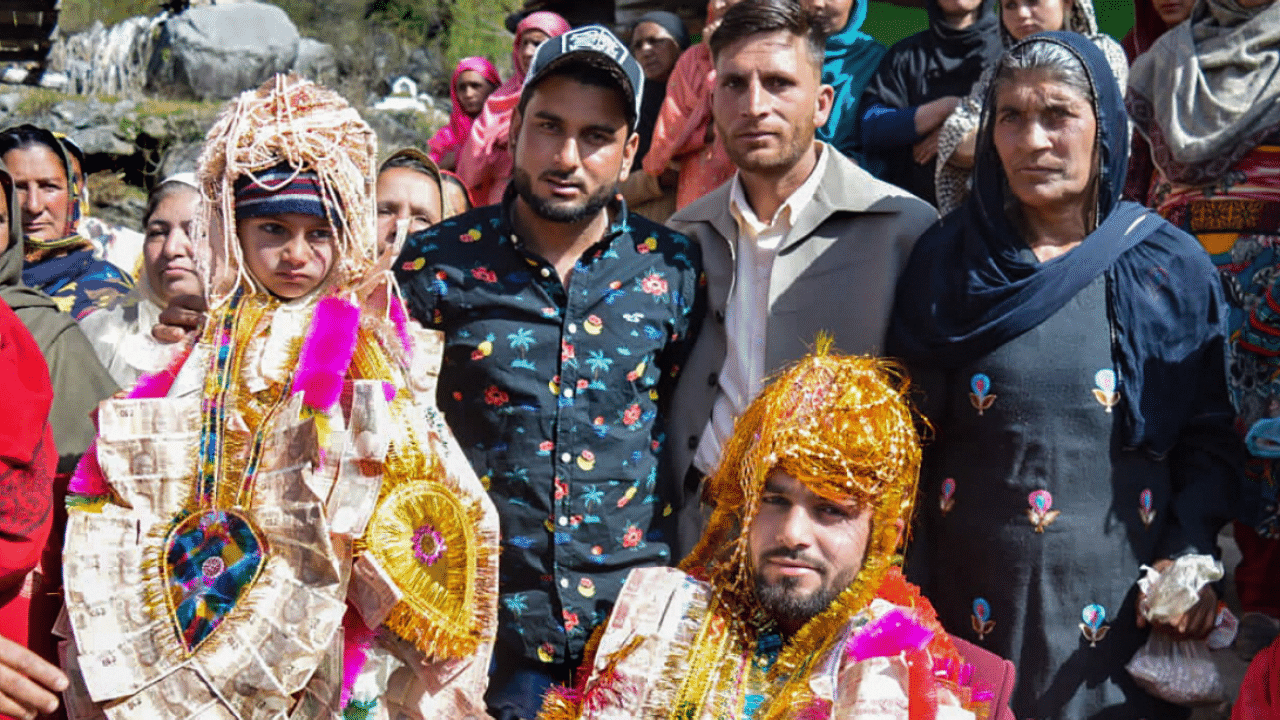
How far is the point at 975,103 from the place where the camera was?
4652mm

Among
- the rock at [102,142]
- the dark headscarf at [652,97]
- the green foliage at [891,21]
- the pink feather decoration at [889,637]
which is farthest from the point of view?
the rock at [102,142]

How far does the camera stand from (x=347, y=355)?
310 cm

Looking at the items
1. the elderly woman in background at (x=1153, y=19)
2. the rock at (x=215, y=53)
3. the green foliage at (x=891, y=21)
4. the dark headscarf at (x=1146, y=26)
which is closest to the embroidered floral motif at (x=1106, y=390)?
the elderly woman in background at (x=1153, y=19)

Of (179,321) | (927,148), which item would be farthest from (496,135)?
(179,321)

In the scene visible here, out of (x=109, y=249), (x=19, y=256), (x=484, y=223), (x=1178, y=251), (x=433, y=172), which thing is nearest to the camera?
(x=1178, y=251)

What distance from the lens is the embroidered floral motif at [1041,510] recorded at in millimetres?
3250

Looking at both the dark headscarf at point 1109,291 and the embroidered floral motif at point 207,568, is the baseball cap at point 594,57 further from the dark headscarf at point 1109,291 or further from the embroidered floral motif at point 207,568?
the embroidered floral motif at point 207,568

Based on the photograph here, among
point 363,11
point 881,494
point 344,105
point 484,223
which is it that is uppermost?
point 363,11

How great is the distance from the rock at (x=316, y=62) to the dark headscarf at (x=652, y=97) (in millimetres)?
12462

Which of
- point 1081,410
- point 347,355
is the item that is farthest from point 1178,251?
point 347,355

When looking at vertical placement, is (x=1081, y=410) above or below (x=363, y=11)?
below

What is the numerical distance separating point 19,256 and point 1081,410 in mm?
3035

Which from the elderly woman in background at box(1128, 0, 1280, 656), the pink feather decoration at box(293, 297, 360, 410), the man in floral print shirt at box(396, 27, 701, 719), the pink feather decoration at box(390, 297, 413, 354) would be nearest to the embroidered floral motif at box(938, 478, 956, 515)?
the man in floral print shirt at box(396, 27, 701, 719)

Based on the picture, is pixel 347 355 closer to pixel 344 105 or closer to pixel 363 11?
pixel 344 105
